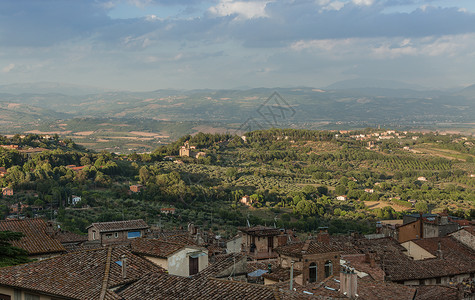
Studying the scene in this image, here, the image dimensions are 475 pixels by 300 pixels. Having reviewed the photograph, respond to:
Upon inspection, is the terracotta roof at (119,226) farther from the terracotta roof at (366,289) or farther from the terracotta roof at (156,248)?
the terracotta roof at (366,289)

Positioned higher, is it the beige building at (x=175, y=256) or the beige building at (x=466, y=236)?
the beige building at (x=175, y=256)

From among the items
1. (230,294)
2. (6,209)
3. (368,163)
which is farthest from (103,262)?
(368,163)

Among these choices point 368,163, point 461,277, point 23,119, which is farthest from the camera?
point 23,119

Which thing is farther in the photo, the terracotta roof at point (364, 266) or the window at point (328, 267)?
the terracotta roof at point (364, 266)

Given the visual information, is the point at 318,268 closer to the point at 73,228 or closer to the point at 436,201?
the point at 73,228

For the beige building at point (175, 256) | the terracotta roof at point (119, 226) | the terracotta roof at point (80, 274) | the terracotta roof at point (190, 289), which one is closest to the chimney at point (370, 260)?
the beige building at point (175, 256)

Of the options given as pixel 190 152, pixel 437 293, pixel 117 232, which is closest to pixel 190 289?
pixel 437 293
